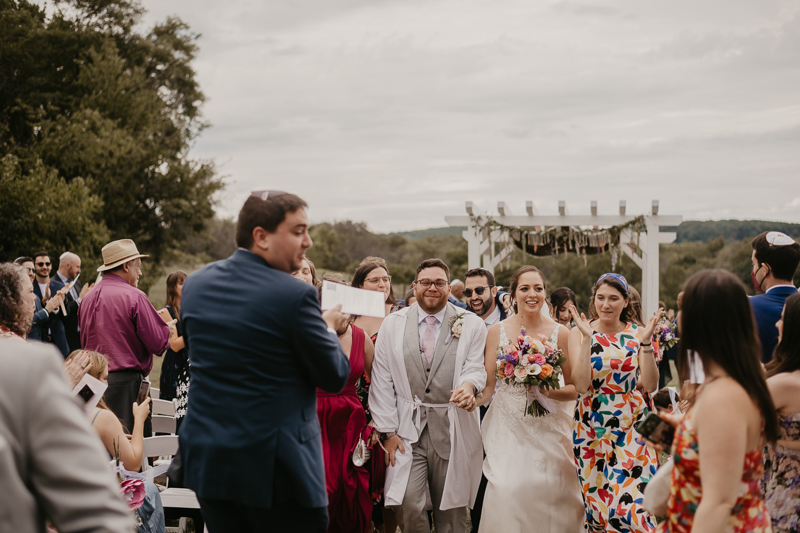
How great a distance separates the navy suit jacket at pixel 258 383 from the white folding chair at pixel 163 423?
3.37m

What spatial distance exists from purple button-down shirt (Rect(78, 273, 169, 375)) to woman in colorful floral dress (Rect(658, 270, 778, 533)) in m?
5.00

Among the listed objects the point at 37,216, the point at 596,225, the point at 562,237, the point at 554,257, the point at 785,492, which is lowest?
the point at 554,257

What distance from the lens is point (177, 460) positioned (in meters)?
2.94

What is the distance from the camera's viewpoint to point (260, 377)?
2654mm

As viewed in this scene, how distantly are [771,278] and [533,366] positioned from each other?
1.64m

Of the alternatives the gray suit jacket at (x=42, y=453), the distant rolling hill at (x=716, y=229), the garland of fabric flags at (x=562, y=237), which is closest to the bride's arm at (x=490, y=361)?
the gray suit jacket at (x=42, y=453)

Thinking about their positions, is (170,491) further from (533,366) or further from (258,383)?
(533,366)

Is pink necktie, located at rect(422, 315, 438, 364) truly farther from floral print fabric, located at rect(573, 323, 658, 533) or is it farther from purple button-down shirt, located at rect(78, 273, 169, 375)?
purple button-down shirt, located at rect(78, 273, 169, 375)

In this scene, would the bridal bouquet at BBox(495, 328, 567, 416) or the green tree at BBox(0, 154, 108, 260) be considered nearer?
the bridal bouquet at BBox(495, 328, 567, 416)

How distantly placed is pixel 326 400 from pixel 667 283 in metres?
33.8

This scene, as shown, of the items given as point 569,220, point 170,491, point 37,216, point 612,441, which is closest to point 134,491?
point 170,491

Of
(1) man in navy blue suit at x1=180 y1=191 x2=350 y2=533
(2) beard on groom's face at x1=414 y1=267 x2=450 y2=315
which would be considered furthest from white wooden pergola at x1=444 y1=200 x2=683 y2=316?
(1) man in navy blue suit at x1=180 y1=191 x2=350 y2=533

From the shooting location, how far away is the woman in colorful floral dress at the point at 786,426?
291cm

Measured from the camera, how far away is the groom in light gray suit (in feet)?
15.7
